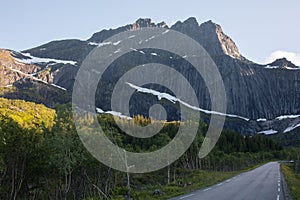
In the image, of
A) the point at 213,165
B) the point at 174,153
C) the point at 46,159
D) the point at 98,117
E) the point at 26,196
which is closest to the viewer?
the point at 98,117

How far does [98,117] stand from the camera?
25.2 metres

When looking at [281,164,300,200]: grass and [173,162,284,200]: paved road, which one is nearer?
[173,162,284,200]: paved road

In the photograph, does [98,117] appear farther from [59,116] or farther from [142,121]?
[142,121]

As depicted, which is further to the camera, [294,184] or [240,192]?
[294,184]

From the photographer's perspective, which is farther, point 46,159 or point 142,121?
point 142,121

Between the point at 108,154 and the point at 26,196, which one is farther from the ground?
the point at 108,154

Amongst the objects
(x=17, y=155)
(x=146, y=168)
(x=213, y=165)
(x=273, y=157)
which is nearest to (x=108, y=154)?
(x=17, y=155)

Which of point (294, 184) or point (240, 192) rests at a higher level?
point (240, 192)

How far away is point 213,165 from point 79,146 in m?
62.1

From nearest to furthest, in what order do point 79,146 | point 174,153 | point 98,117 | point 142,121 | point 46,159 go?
point 98,117, point 79,146, point 46,159, point 174,153, point 142,121

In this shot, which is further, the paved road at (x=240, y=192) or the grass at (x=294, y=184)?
the grass at (x=294, y=184)

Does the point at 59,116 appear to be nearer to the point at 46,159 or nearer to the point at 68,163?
the point at 68,163

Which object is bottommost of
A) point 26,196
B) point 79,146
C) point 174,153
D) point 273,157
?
point 273,157

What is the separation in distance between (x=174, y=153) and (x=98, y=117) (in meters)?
28.1
